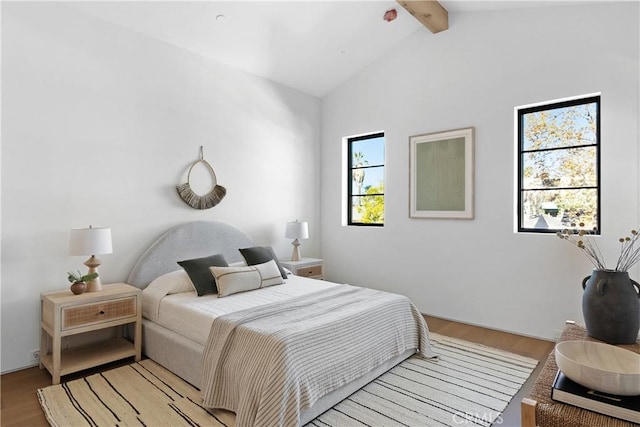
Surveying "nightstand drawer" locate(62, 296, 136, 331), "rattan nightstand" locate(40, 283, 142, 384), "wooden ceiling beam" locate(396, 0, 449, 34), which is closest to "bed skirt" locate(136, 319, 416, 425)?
"rattan nightstand" locate(40, 283, 142, 384)

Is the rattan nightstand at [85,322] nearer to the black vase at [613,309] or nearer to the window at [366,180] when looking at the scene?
the window at [366,180]

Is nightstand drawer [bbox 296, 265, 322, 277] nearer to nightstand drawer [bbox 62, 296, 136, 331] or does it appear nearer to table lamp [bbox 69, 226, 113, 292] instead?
nightstand drawer [bbox 62, 296, 136, 331]

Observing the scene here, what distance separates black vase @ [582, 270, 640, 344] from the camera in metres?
1.94

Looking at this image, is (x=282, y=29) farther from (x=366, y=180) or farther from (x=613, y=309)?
(x=613, y=309)

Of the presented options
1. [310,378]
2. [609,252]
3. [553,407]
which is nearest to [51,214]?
[310,378]

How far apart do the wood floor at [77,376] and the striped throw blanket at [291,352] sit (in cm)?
88

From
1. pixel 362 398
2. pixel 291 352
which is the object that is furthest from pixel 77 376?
pixel 362 398

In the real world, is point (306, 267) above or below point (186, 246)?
below

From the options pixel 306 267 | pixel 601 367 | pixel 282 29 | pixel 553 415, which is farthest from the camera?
pixel 306 267

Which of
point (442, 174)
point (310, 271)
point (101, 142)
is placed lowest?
point (310, 271)

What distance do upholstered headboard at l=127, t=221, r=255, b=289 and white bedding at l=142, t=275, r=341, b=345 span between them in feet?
0.71

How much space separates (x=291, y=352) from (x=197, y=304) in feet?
3.64

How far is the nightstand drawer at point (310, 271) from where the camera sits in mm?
4422

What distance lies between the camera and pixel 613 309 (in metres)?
1.95
